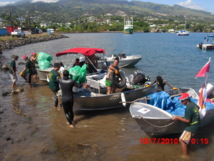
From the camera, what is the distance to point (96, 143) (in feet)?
25.5

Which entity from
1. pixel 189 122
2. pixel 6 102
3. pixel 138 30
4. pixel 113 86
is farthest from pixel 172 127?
pixel 138 30

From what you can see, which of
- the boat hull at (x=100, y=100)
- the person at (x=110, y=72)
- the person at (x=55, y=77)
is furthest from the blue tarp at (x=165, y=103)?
the person at (x=55, y=77)

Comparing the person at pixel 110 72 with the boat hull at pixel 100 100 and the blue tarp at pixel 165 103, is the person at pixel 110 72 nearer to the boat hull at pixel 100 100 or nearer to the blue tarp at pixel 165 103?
the boat hull at pixel 100 100

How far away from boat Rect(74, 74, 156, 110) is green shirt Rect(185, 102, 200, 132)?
2872 mm

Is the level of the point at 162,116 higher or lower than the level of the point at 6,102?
higher

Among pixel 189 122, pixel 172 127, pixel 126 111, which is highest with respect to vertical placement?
pixel 189 122

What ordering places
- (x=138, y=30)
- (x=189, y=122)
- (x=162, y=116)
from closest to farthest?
(x=189, y=122)
(x=162, y=116)
(x=138, y=30)

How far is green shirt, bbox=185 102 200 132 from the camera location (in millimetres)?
6344

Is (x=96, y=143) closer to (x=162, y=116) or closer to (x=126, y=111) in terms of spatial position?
(x=162, y=116)

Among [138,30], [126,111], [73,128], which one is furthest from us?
[138,30]

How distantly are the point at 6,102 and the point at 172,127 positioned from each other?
831 cm

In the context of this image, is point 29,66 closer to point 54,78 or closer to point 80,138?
point 54,78

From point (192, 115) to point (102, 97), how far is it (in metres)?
4.31

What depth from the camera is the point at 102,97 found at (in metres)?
9.91
